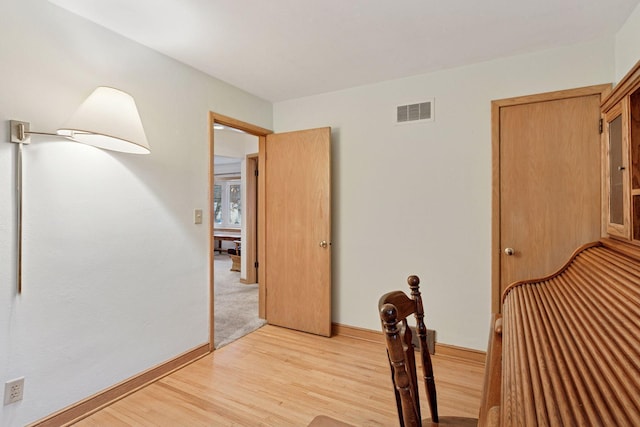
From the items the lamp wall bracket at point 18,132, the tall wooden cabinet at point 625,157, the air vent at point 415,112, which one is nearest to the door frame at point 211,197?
the lamp wall bracket at point 18,132

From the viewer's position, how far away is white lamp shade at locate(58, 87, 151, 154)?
1.69 m

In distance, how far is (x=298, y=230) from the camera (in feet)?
10.7

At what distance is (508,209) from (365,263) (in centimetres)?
130

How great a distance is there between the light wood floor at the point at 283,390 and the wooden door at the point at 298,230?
45 cm

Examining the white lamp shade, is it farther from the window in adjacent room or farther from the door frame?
the window in adjacent room

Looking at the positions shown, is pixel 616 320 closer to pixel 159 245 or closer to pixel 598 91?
pixel 598 91

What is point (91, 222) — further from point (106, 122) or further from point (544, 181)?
point (544, 181)

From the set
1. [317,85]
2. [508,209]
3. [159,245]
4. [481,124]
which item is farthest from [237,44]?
[508,209]

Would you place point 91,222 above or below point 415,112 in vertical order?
below

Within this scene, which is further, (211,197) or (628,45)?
(211,197)

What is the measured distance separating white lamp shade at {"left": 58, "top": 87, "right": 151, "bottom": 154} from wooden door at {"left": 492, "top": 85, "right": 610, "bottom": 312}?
2.56 m

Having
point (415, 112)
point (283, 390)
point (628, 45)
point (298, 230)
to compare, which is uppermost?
point (628, 45)

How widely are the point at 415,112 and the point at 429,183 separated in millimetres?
647

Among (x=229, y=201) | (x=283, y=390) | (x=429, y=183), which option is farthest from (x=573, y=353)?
(x=229, y=201)
